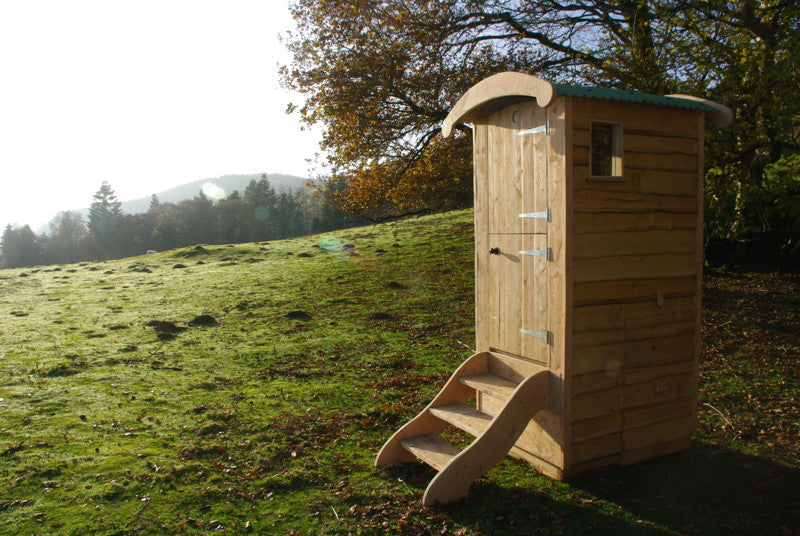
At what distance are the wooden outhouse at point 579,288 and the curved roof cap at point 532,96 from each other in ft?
→ 0.06

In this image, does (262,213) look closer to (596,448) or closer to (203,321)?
(203,321)

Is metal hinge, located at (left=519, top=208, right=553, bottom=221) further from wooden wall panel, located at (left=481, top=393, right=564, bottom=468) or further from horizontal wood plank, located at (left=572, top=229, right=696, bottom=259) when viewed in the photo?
wooden wall panel, located at (left=481, top=393, right=564, bottom=468)

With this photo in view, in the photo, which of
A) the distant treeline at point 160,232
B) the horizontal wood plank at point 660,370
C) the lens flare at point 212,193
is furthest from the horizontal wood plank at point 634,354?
the lens flare at point 212,193

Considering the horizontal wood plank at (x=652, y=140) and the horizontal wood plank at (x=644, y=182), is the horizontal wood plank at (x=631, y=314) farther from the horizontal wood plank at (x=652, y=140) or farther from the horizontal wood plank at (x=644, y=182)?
the horizontal wood plank at (x=652, y=140)

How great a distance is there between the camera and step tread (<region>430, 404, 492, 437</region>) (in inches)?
194

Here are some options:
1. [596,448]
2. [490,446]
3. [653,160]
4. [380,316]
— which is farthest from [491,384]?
[380,316]

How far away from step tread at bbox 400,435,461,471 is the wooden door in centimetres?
121

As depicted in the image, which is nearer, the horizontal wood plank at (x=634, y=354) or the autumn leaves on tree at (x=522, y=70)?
the horizontal wood plank at (x=634, y=354)

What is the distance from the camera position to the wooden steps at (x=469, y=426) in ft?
15.1

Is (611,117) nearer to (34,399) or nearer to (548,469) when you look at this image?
(548,469)

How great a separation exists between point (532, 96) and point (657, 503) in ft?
12.5

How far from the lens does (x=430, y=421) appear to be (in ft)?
18.1

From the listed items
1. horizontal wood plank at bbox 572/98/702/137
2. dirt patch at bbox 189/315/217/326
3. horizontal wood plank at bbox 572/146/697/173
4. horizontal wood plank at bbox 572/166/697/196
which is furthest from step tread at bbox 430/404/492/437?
dirt patch at bbox 189/315/217/326

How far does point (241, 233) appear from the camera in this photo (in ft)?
204
